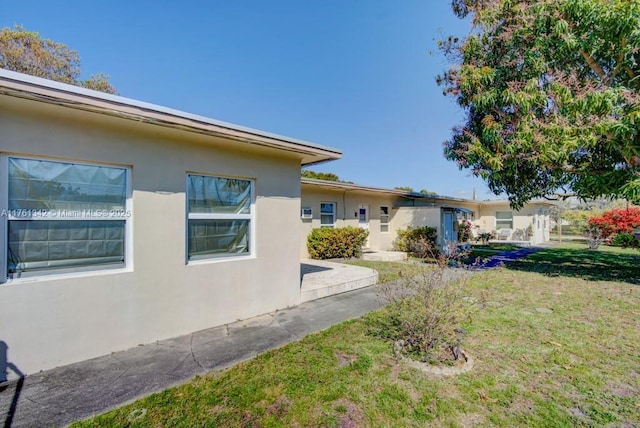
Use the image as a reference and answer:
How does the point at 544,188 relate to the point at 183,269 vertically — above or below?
above

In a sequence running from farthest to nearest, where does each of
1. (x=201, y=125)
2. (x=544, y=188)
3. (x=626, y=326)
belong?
1. (x=544, y=188)
2. (x=626, y=326)
3. (x=201, y=125)

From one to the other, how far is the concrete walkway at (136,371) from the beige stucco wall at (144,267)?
0.27m

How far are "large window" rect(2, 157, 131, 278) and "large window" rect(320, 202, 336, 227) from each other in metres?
10.0

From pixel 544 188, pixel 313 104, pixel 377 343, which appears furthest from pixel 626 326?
pixel 313 104

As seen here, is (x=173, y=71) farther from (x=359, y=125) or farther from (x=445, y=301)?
(x=445, y=301)

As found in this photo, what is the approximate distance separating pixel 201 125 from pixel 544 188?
39.2 feet

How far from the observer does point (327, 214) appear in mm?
14055

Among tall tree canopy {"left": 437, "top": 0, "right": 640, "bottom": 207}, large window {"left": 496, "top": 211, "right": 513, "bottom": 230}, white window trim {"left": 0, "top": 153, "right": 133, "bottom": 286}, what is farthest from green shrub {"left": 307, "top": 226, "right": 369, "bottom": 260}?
large window {"left": 496, "top": 211, "right": 513, "bottom": 230}

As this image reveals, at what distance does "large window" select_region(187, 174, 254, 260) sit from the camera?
4.95 meters

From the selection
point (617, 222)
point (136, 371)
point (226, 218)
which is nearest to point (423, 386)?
point (136, 371)

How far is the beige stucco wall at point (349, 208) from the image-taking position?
13.0 metres

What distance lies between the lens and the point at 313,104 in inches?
647

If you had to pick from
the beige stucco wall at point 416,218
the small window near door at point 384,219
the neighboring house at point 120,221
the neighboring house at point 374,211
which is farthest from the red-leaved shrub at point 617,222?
the neighboring house at point 120,221

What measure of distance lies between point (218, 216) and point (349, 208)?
10290 mm
